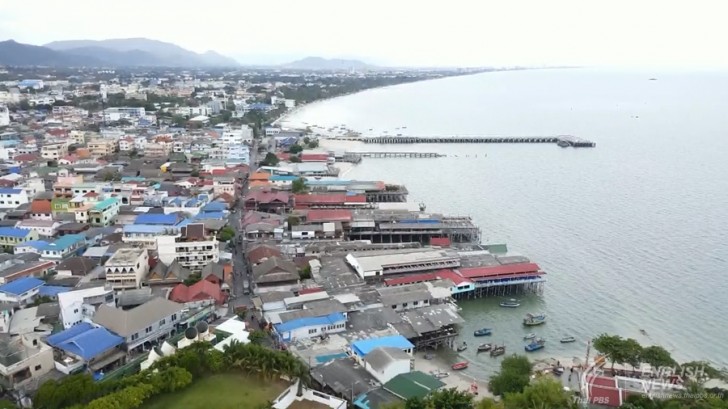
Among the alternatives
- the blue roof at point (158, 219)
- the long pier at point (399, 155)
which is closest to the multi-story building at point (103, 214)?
the blue roof at point (158, 219)

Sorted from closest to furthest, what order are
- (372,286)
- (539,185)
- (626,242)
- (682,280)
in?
(372,286), (682,280), (626,242), (539,185)

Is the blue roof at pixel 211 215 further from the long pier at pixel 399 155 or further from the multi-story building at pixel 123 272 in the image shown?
the long pier at pixel 399 155

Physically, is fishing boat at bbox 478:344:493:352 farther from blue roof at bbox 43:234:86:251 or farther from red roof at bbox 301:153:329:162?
red roof at bbox 301:153:329:162

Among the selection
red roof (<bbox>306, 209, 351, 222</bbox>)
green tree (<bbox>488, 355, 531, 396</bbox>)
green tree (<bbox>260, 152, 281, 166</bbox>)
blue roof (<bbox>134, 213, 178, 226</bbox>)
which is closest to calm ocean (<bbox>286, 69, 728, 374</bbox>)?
green tree (<bbox>488, 355, 531, 396</bbox>)

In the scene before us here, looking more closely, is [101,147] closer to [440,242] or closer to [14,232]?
[14,232]

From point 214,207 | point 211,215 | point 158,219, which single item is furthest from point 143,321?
point 214,207

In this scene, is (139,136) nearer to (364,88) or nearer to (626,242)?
(626,242)

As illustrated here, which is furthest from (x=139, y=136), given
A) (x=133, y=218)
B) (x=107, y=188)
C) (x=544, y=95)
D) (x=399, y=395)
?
(x=544, y=95)
